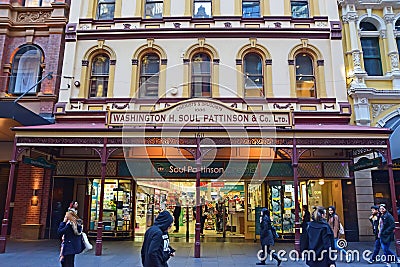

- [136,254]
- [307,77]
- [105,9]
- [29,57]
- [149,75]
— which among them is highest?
[105,9]

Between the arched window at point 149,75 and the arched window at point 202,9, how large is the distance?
2.87 metres

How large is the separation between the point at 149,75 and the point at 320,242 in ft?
36.2

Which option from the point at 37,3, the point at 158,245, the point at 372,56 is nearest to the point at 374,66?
the point at 372,56

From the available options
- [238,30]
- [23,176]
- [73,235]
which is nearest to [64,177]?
[23,176]

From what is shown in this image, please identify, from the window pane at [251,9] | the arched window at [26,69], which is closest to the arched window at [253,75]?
the window pane at [251,9]

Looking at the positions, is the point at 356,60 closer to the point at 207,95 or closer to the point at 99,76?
the point at 207,95

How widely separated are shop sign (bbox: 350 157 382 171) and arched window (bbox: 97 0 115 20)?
12914mm

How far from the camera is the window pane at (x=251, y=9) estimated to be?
50.4 ft

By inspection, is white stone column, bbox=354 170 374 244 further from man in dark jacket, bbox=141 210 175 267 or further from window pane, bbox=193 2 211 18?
man in dark jacket, bbox=141 210 175 267

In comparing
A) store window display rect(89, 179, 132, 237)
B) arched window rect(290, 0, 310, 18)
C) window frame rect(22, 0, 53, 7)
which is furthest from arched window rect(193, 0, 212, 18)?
store window display rect(89, 179, 132, 237)

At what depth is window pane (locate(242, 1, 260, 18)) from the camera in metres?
15.4

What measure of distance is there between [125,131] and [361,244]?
10.1m

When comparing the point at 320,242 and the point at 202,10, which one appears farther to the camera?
the point at 202,10

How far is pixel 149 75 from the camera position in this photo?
14.8 m
